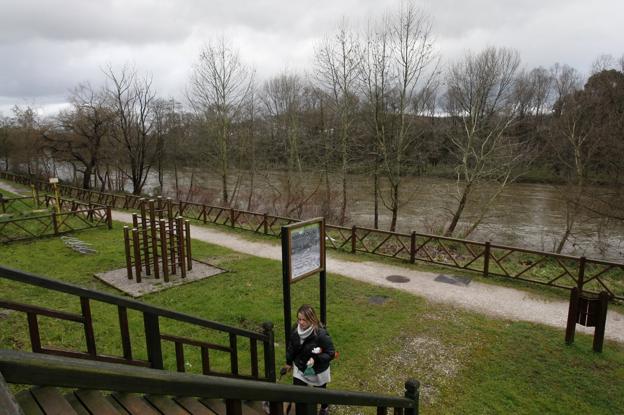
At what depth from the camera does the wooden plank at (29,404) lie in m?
2.43

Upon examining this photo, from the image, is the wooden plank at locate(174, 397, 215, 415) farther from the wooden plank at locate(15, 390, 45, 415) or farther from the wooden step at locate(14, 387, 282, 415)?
the wooden plank at locate(15, 390, 45, 415)

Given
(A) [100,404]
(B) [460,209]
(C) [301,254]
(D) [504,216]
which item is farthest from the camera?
(D) [504,216]

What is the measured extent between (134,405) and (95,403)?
1.13 feet

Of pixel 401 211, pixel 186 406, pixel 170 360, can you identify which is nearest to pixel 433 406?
pixel 186 406

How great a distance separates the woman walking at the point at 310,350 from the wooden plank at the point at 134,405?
6.32 ft

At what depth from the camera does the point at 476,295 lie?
9898 mm

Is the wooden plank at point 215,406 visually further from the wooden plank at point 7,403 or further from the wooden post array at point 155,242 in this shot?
the wooden post array at point 155,242

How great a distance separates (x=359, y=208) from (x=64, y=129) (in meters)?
24.9

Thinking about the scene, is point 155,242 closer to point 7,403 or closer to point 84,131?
point 7,403

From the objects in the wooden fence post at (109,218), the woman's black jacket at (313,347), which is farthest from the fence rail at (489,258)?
the woman's black jacket at (313,347)

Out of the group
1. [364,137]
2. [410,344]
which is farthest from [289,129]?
[410,344]

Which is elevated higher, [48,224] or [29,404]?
[29,404]

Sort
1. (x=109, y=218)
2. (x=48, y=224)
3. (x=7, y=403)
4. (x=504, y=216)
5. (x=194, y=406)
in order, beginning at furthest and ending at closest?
(x=504, y=216) < (x=109, y=218) < (x=48, y=224) < (x=194, y=406) < (x=7, y=403)

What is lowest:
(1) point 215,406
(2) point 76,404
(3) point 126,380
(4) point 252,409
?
(4) point 252,409
